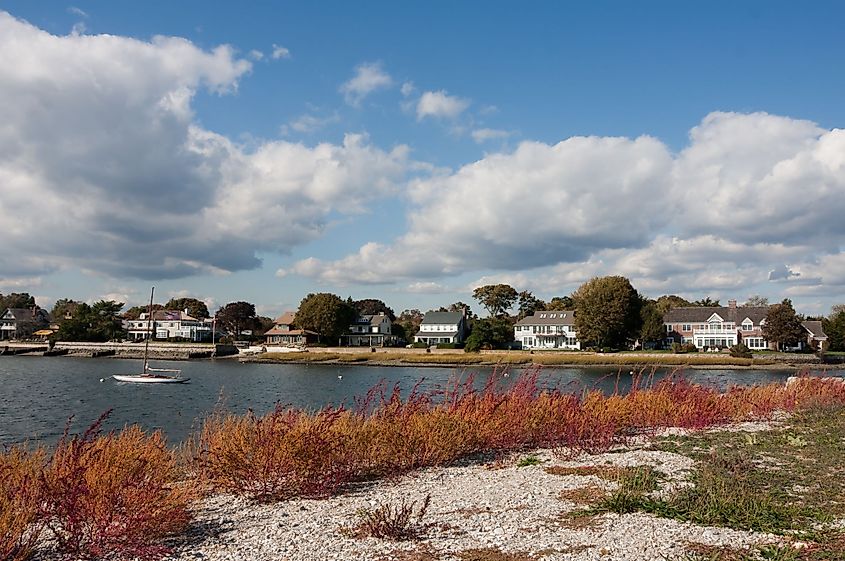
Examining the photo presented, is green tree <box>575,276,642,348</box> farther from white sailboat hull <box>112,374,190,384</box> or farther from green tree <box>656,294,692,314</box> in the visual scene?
white sailboat hull <box>112,374,190,384</box>

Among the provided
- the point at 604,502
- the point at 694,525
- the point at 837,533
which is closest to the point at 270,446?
the point at 604,502

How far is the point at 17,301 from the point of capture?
14512cm

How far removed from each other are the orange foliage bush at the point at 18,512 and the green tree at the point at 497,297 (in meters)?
117

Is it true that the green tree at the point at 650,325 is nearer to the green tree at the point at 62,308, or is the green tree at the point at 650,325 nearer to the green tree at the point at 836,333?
the green tree at the point at 836,333

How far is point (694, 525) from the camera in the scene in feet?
23.7

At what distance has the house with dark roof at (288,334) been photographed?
109 metres

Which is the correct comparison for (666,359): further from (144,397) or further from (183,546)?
(183,546)

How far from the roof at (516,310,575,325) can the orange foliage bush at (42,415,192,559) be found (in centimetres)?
9971

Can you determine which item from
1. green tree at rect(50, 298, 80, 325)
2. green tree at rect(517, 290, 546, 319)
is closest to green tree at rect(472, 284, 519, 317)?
green tree at rect(517, 290, 546, 319)

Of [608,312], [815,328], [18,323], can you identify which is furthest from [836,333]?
[18,323]

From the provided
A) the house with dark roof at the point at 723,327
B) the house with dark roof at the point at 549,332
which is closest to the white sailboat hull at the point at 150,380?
the house with dark roof at the point at 549,332

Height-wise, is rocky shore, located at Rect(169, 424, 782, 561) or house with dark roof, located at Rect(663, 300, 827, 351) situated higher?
house with dark roof, located at Rect(663, 300, 827, 351)

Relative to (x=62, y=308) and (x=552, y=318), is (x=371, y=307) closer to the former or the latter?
(x=552, y=318)

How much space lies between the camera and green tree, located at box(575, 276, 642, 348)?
89250 mm
